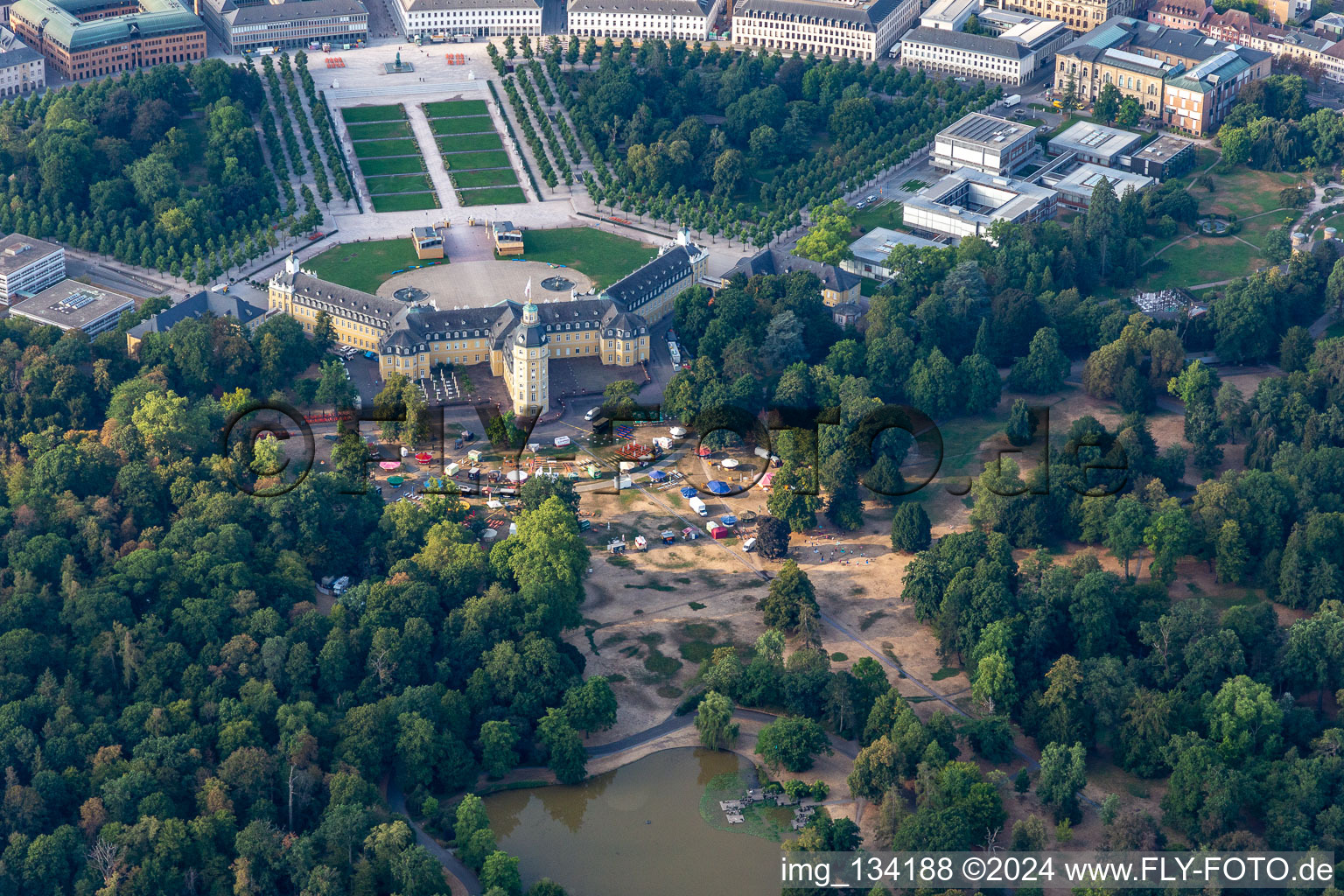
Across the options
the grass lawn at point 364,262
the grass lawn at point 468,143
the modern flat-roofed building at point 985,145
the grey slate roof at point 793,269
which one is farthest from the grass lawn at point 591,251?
the modern flat-roofed building at point 985,145

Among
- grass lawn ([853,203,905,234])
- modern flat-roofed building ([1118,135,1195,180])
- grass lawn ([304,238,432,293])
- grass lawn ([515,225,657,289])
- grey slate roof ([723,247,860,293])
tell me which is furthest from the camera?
modern flat-roofed building ([1118,135,1195,180])

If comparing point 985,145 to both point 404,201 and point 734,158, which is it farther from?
point 404,201

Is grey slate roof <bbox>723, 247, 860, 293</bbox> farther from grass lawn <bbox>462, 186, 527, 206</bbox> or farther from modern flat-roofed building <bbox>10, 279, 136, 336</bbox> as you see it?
modern flat-roofed building <bbox>10, 279, 136, 336</bbox>

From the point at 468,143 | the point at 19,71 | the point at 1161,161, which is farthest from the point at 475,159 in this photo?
the point at 1161,161

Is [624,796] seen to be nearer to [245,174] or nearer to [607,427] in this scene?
[607,427]

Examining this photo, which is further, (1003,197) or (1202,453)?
(1003,197)

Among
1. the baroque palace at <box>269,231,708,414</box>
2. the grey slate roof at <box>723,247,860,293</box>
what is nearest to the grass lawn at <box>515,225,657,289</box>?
the grey slate roof at <box>723,247,860,293</box>

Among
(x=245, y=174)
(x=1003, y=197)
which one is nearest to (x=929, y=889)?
(x=1003, y=197)
